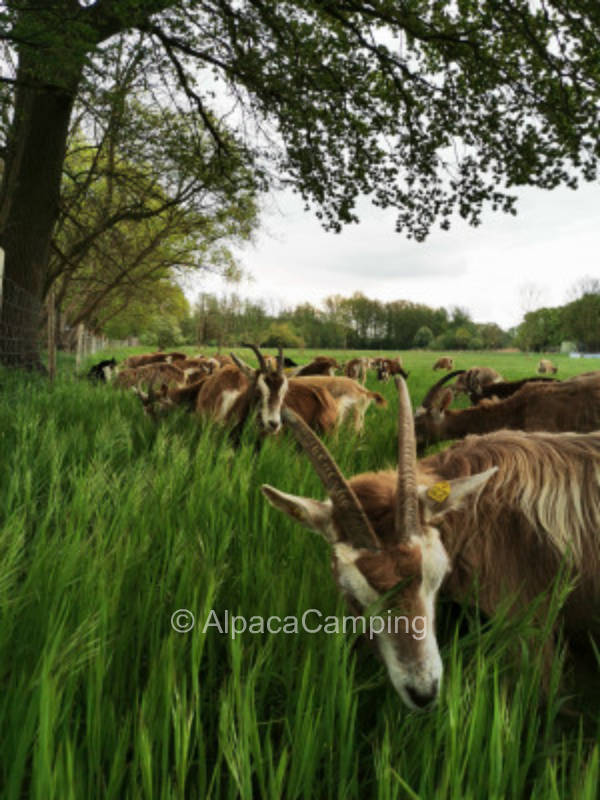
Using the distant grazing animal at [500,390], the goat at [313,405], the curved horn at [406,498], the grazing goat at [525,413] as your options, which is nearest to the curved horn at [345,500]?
the curved horn at [406,498]

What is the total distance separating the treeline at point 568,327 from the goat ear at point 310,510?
8778 cm

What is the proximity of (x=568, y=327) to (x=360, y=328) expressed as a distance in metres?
47.1

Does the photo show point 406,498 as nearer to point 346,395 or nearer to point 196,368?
point 346,395

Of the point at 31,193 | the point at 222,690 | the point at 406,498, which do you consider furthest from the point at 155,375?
the point at 222,690

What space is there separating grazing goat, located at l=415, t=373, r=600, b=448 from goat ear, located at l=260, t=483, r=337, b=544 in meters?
4.48

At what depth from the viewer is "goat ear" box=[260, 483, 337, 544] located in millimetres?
1711

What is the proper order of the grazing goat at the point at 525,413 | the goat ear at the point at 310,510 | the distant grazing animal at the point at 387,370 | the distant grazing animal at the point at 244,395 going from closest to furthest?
the goat ear at the point at 310,510 < the grazing goat at the point at 525,413 < the distant grazing animal at the point at 244,395 < the distant grazing animal at the point at 387,370

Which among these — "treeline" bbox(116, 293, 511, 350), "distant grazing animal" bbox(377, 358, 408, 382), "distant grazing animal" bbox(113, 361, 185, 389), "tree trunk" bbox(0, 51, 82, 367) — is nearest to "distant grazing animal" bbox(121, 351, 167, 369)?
"distant grazing animal" bbox(113, 361, 185, 389)

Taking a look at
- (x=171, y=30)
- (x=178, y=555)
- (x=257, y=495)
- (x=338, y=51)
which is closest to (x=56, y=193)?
(x=171, y=30)

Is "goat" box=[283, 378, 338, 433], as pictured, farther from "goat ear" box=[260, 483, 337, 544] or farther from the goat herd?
"goat ear" box=[260, 483, 337, 544]

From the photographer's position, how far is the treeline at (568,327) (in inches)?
3194

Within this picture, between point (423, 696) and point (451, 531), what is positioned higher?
point (451, 531)

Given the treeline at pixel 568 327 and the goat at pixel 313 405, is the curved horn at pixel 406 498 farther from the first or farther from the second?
the treeline at pixel 568 327

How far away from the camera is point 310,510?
1729 millimetres
